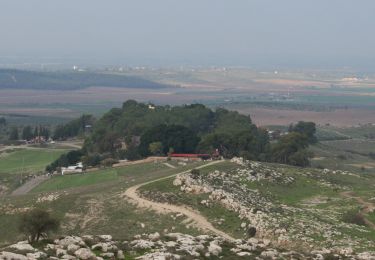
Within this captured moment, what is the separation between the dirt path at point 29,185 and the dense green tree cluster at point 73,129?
1862 inches

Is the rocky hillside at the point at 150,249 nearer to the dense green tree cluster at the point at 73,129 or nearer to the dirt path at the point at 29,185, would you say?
the dirt path at the point at 29,185

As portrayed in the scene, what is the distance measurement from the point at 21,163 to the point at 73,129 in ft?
104

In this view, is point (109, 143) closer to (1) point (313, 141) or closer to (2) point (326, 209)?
(1) point (313, 141)

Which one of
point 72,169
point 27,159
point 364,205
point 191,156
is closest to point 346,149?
point 191,156

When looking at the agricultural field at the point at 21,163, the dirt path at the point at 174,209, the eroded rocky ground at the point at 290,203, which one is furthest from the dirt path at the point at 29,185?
the eroded rocky ground at the point at 290,203

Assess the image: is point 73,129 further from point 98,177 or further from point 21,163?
point 98,177

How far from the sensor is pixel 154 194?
51.9 metres

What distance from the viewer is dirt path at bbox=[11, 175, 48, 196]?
6675 centimetres

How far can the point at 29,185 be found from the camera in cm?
7181

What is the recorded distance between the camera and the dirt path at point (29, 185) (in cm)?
6675

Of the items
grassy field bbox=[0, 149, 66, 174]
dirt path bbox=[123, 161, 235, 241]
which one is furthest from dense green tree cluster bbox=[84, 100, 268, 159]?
dirt path bbox=[123, 161, 235, 241]

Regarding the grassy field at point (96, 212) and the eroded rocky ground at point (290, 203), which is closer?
the eroded rocky ground at point (290, 203)

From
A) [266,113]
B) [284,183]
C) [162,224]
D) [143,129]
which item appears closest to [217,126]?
[143,129]

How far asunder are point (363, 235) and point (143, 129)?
2237 inches
